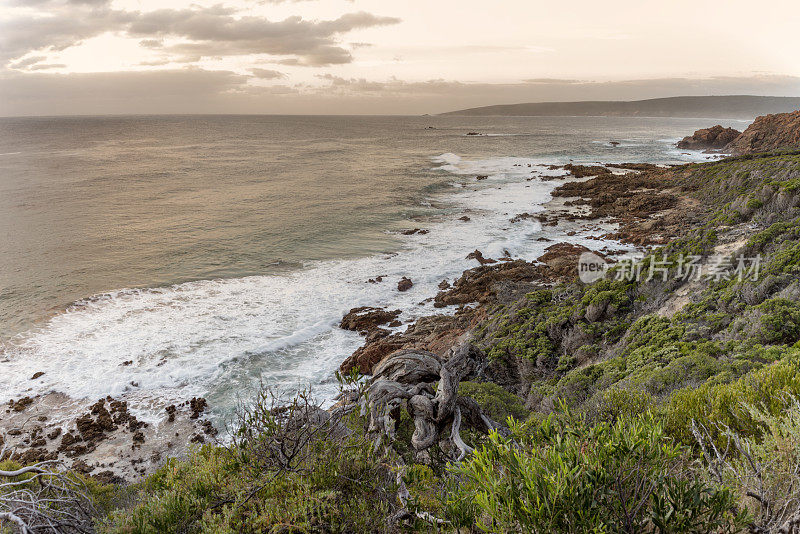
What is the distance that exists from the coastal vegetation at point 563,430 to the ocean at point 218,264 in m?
7.01

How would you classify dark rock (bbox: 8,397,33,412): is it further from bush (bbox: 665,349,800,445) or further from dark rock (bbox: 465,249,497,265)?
dark rock (bbox: 465,249,497,265)

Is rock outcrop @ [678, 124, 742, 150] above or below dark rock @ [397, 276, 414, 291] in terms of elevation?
above

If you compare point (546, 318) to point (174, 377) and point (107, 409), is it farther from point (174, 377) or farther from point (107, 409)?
point (107, 409)

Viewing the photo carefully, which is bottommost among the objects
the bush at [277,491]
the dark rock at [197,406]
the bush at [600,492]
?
the dark rock at [197,406]

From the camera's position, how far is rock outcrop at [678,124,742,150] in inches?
2918

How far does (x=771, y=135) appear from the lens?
181 feet

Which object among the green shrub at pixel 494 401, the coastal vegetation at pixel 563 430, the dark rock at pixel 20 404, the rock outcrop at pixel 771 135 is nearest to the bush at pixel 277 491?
the coastal vegetation at pixel 563 430

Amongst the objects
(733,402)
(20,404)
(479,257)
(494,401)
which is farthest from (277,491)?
(479,257)

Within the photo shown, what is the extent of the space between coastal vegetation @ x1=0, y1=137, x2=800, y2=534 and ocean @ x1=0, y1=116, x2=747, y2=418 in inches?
276

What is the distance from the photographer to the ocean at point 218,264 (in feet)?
53.3

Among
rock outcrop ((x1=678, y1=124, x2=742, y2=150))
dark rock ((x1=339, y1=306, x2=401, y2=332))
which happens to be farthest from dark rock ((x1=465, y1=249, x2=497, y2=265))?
rock outcrop ((x1=678, y1=124, x2=742, y2=150))

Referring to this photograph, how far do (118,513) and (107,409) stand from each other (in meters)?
11.6

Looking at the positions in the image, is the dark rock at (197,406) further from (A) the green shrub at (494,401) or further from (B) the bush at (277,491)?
(B) the bush at (277,491)

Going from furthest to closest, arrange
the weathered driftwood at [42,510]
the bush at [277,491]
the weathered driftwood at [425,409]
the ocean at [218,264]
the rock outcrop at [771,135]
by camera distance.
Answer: the rock outcrop at [771,135]
the ocean at [218,264]
the weathered driftwood at [425,409]
the bush at [277,491]
the weathered driftwood at [42,510]
